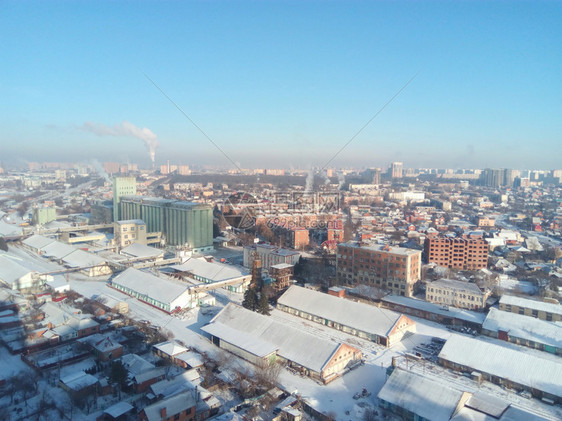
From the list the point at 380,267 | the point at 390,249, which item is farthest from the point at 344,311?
the point at 390,249

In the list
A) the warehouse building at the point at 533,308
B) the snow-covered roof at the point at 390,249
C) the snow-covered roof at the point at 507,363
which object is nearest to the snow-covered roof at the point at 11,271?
the snow-covered roof at the point at 390,249

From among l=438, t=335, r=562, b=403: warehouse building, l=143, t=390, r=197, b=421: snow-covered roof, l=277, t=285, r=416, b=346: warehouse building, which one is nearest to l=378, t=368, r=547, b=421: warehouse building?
l=438, t=335, r=562, b=403: warehouse building

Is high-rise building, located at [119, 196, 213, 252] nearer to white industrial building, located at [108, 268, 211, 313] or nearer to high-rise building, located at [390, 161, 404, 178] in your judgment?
white industrial building, located at [108, 268, 211, 313]

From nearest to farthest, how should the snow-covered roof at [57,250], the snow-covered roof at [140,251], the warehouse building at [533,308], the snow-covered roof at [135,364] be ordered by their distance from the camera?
the snow-covered roof at [135,364], the warehouse building at [533,308], the snow-covered roof at [57,250], the snow-covered roof at [140,251]

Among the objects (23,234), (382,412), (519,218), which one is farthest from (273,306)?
(519,218)

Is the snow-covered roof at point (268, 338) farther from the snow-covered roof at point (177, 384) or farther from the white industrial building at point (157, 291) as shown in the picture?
the white industrial building at point (157, 291)

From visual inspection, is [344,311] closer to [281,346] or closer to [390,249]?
[281,346]

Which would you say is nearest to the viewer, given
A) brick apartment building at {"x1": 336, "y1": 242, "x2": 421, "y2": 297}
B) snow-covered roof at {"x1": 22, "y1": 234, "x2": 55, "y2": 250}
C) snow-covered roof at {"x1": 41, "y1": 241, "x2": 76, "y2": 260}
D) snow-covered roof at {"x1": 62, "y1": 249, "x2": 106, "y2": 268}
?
brick apartment building at {"x1": 336, "y1": 242, "x2": 421, "y2": 297}
